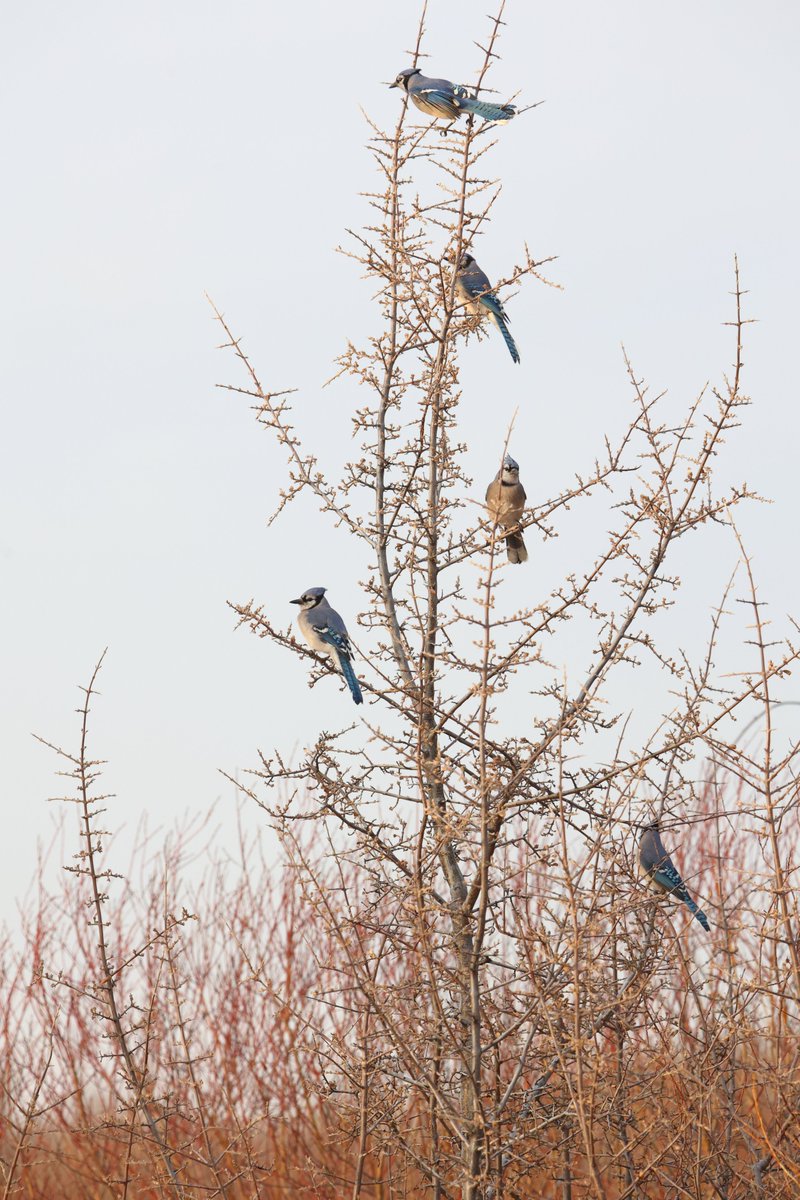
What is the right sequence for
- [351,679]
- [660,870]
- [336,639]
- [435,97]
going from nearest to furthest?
1. [351,679]
2. [336,639]
3. [660,870]
4. [435,97]

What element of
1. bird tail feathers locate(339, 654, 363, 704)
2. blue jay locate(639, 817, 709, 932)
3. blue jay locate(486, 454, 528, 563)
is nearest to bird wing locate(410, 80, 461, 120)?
blue jay locate(486, 454, 528, 563)

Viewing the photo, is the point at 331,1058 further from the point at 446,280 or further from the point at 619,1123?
the point at 446,280

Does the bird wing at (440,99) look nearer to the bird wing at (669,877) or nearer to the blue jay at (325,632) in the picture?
the blue jay at (325,632)

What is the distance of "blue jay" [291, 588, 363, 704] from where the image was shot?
692cm

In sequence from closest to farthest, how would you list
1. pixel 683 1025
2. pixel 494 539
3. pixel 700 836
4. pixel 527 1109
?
pixel 494 539
pixel 527 1109
pixel 683 1025
pixel 700 836

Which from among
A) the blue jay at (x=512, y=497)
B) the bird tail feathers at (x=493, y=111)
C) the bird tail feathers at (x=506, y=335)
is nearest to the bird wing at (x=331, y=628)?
the blue jay at (x=512, y=497)

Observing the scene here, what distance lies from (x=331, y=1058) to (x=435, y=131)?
4374mm

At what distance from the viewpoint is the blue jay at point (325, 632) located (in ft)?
22.7

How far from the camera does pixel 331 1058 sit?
18.6 ft

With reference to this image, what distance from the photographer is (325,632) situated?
24.5 feet

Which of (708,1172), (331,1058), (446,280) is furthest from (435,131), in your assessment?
(708,1172)

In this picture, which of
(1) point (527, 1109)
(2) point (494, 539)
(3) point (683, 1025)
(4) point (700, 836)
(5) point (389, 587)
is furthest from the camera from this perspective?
(4) point (700, 836)

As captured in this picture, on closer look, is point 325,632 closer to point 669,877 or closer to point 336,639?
point 336,639

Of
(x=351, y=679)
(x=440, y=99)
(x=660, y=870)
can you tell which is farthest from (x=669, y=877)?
(x=440, y=99)
